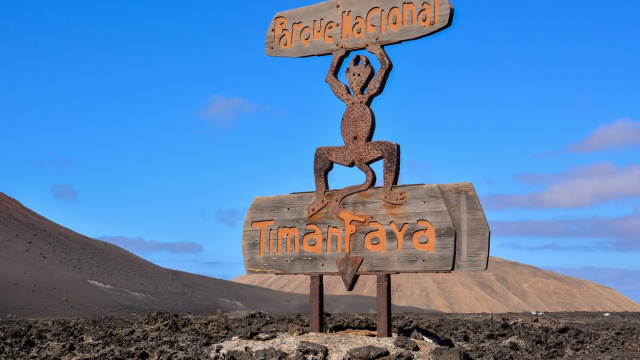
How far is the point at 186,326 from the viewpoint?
15.6m

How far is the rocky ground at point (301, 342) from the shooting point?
10.0 m

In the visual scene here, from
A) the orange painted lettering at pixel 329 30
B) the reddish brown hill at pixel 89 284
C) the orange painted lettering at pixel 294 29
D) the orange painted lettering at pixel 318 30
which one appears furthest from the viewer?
the reddish brown hill at pixel 89 284

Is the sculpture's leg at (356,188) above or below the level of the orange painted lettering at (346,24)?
below

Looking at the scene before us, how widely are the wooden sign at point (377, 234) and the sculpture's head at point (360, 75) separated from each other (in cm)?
163

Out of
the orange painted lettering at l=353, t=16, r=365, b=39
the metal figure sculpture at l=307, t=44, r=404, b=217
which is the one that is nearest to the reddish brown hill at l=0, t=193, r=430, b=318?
the metal figure sculpture at l=307, t=44, r=404, b=217

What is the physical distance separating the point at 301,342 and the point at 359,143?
10.0ft

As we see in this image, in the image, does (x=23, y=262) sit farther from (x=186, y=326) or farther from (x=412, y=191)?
(x=412, y=191)

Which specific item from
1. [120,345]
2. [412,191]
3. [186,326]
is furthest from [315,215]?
[186,326]

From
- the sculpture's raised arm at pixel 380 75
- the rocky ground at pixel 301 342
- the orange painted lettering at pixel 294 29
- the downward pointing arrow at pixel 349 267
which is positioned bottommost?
the rocky ground at pixel 301 342

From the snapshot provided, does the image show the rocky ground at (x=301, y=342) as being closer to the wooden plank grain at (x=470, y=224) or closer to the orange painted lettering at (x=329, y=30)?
the wooden plank grain at (x=470, y=224)

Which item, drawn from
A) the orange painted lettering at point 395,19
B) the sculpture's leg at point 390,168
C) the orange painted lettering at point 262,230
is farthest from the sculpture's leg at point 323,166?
the orange painted lettering at point 395,19

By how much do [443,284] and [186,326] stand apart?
6104 cm

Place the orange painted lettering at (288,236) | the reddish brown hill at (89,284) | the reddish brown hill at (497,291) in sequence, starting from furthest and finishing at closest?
the reddish brown hill at (497,291) < the reddish brown hill at (89,284) < the orange painted lettering at (288,236)

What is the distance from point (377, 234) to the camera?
10648mm
